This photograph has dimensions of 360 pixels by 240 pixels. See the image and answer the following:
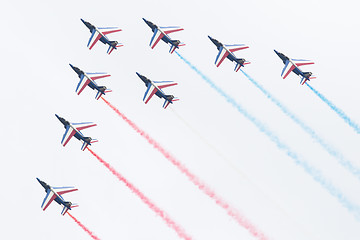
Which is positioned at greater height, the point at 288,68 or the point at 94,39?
the point at 288,68

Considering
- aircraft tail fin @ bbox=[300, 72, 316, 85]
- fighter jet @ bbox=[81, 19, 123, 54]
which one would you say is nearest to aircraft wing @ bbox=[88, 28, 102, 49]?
fighter jet @ bbox=[81, 19, 123, 54]

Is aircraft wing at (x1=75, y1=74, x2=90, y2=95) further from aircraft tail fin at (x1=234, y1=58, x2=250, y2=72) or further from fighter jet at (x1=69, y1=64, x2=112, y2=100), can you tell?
aircraft tail fin at (x1=234, y1=58, x2=250, y2=72)

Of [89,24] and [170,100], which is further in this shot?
[89,24]

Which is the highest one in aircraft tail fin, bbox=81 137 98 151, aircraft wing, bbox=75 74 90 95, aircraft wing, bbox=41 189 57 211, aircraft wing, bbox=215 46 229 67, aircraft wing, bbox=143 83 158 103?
aircraft wing, bbox=215 46 229 67

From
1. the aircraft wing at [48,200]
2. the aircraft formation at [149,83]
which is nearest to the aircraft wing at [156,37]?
the aircraft formation at [149,83]

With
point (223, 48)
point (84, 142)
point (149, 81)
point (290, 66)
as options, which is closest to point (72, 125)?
point (84, 142)

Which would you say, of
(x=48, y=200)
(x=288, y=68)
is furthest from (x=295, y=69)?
(x=48, y=200)

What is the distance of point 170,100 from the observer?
397 feet

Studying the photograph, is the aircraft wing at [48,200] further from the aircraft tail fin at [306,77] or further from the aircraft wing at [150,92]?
the aircraft tail fin at [306,77]

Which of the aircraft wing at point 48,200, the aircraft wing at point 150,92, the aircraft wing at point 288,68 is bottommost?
the aircraft wing at point 48,200

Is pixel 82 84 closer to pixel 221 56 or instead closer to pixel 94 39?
pixel 94 39

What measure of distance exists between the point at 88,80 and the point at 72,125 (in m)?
7.50

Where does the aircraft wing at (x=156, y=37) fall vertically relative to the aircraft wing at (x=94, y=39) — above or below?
above

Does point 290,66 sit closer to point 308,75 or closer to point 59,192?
point 308,75
